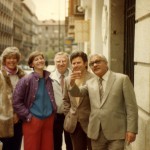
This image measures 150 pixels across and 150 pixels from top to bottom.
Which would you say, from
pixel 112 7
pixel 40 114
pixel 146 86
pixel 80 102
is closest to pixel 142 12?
pixel 146 86

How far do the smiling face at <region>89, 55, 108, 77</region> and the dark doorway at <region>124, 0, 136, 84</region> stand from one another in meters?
2.82

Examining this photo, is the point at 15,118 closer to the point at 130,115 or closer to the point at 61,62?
the point at 61,62

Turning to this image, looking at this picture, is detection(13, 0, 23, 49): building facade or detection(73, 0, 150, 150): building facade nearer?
detection(73, 0, 150, 150): building facade

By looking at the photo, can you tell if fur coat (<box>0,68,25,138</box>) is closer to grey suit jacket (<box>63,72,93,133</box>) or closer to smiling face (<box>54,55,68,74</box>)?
grey suit jacket (<box>63,72,93,133</box>)

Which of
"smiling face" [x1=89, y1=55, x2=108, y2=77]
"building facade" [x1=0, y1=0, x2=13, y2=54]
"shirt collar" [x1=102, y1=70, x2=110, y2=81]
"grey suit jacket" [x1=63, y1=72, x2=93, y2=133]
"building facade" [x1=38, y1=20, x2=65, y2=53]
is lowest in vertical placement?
"grey suit jacket" [x1=63, y1=72, x2=93, y2=133]

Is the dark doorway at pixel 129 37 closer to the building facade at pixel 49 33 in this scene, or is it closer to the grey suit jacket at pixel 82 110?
the grey suit jacket at pixel 82 110

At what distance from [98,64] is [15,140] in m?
2.23

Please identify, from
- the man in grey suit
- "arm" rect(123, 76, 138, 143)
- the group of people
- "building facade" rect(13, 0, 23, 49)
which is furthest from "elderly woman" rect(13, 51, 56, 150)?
"building facade" rect(13, 0, 23, 49)

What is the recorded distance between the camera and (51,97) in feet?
18.0

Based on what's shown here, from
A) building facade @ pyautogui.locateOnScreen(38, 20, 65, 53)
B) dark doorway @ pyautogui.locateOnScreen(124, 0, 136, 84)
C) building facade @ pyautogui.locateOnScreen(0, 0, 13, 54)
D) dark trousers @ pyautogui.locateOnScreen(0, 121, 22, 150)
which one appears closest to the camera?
dark trousers @ pyautogui.locateOnScreen(0, 121, 22, 150)

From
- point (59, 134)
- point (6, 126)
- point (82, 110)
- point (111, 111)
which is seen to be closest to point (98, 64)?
point (111, 111)

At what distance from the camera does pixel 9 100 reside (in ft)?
17.5

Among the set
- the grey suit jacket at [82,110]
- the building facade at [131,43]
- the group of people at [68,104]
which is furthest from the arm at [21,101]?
the building facade at [131,43]

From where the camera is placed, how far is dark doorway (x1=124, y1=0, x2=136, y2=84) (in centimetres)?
726
